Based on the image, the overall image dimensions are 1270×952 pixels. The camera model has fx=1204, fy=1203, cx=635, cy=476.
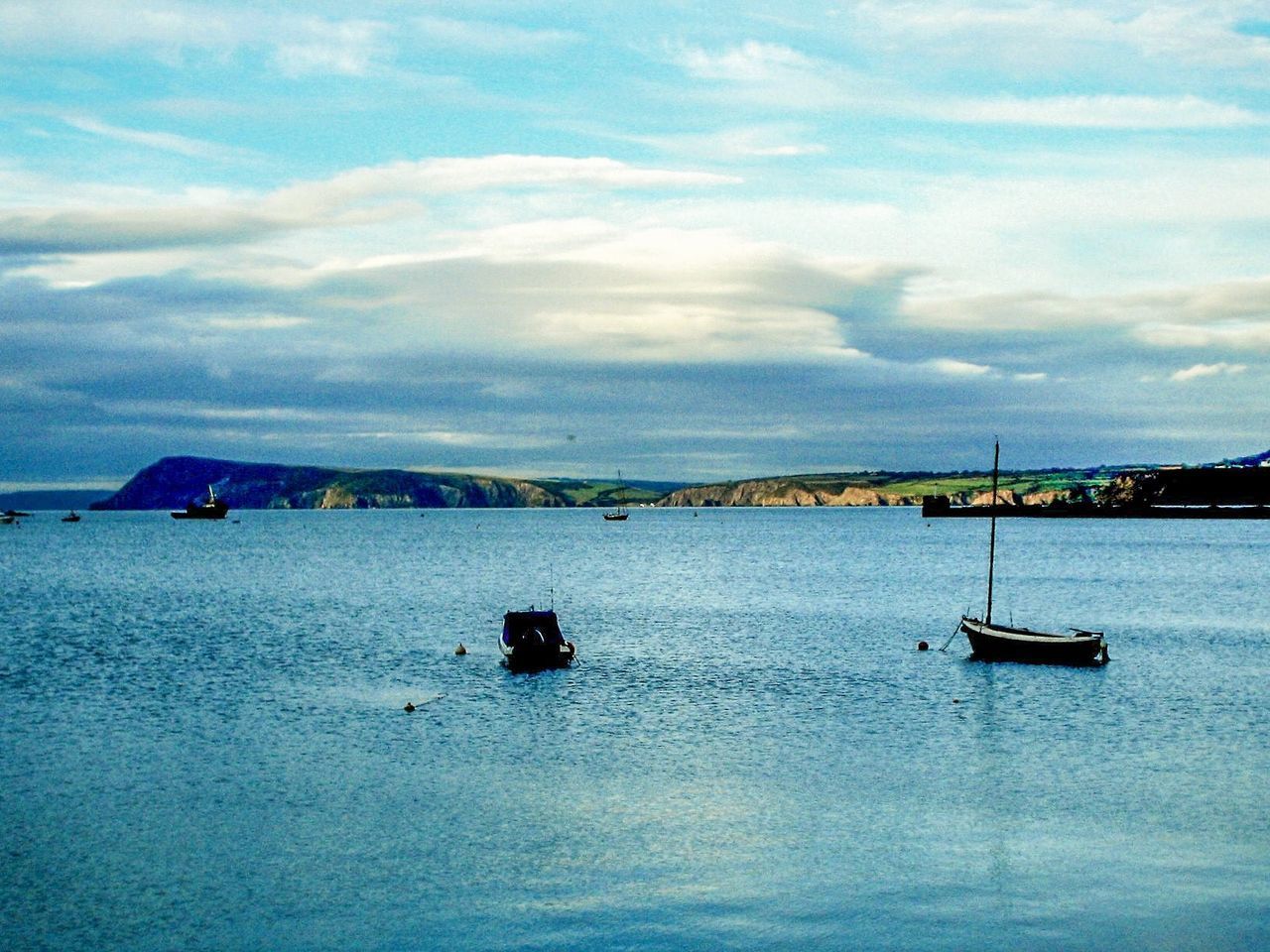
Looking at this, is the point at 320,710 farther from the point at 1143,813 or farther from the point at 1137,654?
the point at 1137,654

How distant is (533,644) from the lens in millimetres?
66250

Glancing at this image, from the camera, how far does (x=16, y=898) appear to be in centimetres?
2808

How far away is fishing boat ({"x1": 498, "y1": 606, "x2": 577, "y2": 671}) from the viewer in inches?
2598

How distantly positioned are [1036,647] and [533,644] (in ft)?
93.1

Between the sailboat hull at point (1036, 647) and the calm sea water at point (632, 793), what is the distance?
122cm

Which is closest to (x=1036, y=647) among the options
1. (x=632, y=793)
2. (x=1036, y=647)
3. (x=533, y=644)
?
(x=1036, y=647)

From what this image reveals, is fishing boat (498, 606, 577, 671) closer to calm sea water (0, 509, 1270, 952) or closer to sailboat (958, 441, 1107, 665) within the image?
calm sea water (0, 509, 1270, 952)

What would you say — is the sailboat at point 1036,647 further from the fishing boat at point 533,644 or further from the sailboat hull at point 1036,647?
the fishing boat at point 533,644

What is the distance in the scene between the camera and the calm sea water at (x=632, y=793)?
87.9ft

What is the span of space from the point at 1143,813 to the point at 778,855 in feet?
38.4

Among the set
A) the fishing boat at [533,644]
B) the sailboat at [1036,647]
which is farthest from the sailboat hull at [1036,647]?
the fishing boat at [533,644]

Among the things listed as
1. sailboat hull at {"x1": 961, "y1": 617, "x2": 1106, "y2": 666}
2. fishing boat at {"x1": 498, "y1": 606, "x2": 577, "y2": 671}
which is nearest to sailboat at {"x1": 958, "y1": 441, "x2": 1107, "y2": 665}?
sailboat hull at {"x1": 961, "y1": 617, "x2": 1106, "y2": 666}

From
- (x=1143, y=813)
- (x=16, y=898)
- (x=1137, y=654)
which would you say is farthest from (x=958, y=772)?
(x=1137, y=654)

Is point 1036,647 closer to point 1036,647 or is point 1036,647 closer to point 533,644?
point 1036,647
